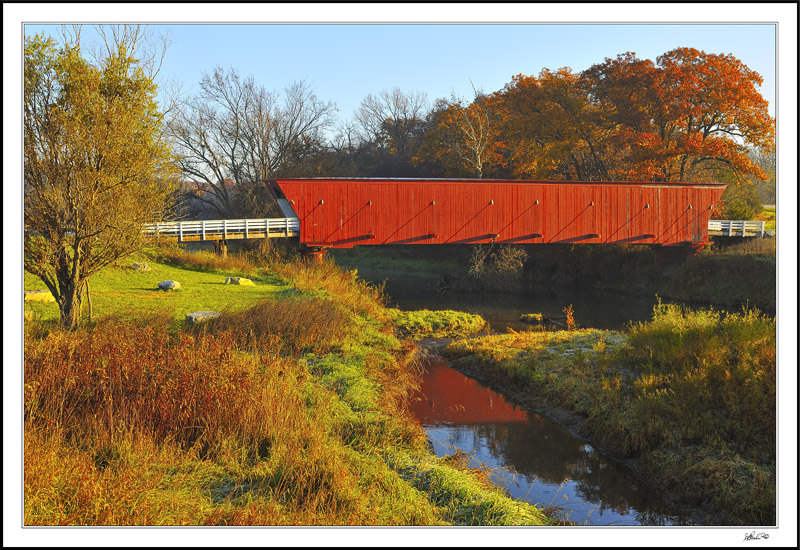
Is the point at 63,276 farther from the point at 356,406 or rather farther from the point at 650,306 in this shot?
the point at 650,306

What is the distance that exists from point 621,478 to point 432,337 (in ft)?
25.3

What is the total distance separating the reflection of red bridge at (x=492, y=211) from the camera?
1989 cm

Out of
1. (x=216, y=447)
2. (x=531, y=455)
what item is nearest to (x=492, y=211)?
(x=531, y=455)

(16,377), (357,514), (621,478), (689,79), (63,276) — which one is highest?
(689,79)

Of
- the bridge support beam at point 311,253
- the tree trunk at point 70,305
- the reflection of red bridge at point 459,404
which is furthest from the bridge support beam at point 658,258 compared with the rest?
the tree trunk at point 70,305

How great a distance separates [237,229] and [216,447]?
16.3 m

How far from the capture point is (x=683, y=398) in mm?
7223

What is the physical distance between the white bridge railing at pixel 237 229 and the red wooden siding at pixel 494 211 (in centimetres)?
50

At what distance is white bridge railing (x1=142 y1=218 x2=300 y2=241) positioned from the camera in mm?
19672

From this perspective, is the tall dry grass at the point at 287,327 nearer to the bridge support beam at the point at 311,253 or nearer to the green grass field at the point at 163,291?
the green grass field at the point at 163,291

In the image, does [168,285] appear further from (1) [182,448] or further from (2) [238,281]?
(1) [182,448]

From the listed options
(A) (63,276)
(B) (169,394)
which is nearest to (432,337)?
(A) (63,276)

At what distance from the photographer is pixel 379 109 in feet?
144

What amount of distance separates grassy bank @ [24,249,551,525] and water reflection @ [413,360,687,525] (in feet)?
2.05
